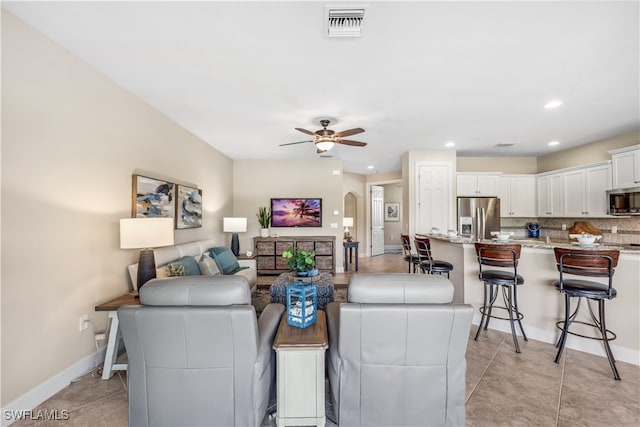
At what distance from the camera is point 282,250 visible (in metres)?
6.01

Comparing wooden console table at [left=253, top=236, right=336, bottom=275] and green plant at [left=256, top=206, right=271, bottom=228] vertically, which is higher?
green plant at [left=256, top=206, right=271, bottom=228]

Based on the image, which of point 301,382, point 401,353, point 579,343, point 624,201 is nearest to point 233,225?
point 301,382

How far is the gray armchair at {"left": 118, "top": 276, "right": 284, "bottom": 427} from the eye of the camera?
4.94 feet

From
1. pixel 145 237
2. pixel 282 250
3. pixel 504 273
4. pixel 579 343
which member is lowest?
pixel 579 343

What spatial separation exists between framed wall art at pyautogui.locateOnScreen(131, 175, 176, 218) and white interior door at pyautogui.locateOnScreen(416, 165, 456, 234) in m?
4.51

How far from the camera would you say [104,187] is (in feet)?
8.43

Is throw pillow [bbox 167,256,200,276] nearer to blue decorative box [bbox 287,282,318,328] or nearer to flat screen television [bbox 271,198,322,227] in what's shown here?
blue decorative box [bbox 287,282,318,328]

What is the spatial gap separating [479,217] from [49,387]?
255 inches

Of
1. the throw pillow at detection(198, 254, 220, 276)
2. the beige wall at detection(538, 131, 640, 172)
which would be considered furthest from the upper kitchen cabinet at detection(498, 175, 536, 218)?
the throw pillow at detection(198, 254, 220, 276)

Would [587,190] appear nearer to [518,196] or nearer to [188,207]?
[518,196]

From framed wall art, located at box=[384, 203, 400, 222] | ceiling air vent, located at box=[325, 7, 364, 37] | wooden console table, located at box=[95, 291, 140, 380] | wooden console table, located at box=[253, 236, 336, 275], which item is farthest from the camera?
framed wall art, located at box=[384, 203, 400, 222]

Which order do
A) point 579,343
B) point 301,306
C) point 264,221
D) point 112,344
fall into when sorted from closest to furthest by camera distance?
point 301,306
point 112,344
point 579,343
point 264,221

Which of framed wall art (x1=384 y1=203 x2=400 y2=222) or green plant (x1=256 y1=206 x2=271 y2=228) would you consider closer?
green plant (x1=256 y1=206 x2=271 y2=228)

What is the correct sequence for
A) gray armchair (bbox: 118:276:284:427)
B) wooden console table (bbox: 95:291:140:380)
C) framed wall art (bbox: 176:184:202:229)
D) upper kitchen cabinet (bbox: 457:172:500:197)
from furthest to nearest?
upper kitchen cabinet (bbox: 457:172:500:197) → framed wall art (bbox: 176:184:202:229) → wooden console table (bbox: 95:291:140:380) → gray armchair (bbox: 118:276:284:427)
